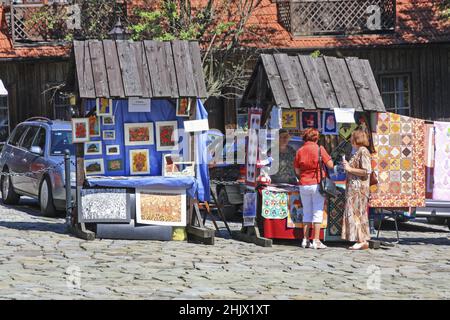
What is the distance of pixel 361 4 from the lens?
28.1 meters

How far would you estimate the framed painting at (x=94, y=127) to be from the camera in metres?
16.3

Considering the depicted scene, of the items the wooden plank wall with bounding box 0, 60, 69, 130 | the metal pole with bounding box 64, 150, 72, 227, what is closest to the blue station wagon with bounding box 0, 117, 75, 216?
the metal pole with bounding box 64, 150, 72, 227

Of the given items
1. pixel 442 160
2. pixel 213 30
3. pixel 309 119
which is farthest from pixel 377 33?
pixel 309 119

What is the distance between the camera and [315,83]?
15672 mm

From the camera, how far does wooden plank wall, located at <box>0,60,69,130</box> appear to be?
2775 cm

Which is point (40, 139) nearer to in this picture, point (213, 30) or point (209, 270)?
point (213, 30)

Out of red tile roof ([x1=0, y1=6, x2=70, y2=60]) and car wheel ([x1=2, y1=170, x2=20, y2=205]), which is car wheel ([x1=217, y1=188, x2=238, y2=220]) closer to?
car wheel ([x1=2, y1=170, x2=20, y2=205])

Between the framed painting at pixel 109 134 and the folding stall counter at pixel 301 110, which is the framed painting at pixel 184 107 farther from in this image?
the framed painting at pixel 109 134

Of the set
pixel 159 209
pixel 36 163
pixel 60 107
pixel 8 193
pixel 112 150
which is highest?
pixel 60 107

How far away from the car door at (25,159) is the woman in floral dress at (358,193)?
6988mm

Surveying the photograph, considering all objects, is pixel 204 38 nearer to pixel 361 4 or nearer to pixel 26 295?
pixel 361 4

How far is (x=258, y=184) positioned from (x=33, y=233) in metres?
3.52

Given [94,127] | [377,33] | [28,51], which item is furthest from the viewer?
[377,33]

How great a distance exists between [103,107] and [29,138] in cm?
473
